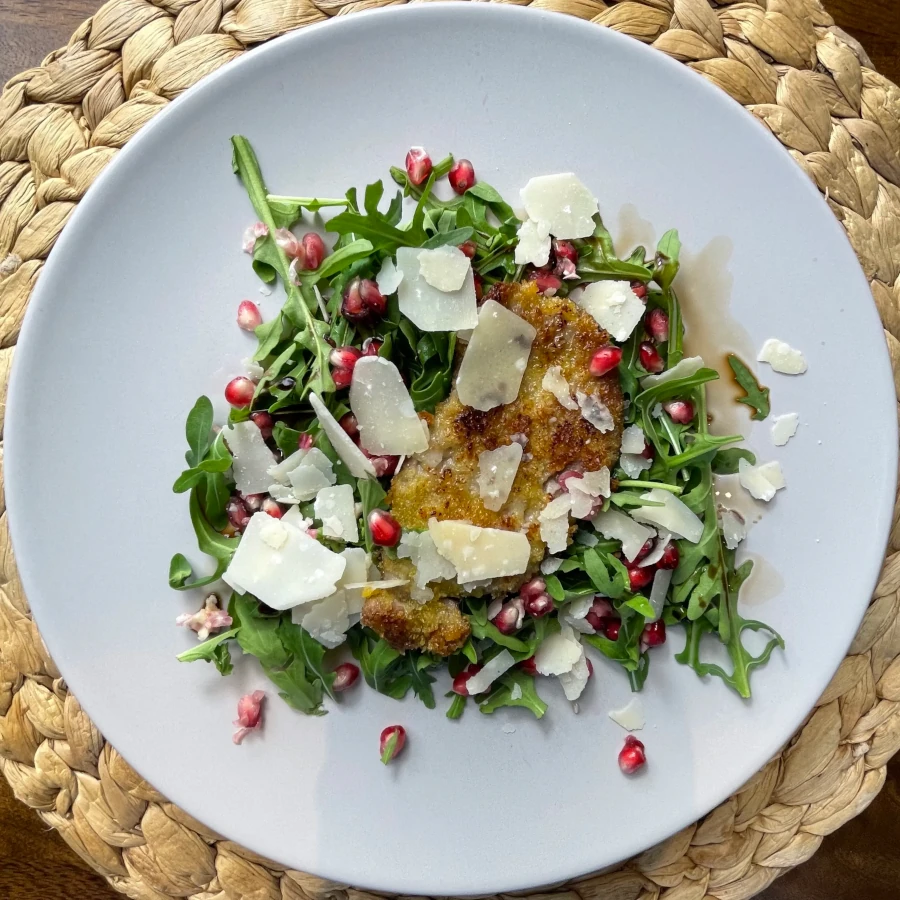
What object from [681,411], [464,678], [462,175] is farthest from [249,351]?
[681,411]

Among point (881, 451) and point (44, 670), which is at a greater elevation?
point (881, 451)

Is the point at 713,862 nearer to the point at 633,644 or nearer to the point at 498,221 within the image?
the point at 633,644

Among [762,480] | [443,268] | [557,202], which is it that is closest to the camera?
[443,268]

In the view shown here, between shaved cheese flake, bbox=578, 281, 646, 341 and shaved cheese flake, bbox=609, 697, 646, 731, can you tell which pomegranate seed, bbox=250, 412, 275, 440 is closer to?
shaved cheese flake, bbox=578, 281, 646, 341

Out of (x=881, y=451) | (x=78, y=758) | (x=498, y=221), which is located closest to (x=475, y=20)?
(x=498, y=221)

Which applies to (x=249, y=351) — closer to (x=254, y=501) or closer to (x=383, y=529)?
(x=254, y=501)

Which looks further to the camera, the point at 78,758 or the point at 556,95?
the point at 78,758

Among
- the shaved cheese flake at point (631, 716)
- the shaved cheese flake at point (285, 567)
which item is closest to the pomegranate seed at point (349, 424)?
the shaved cheese flake at point (285, 567)
